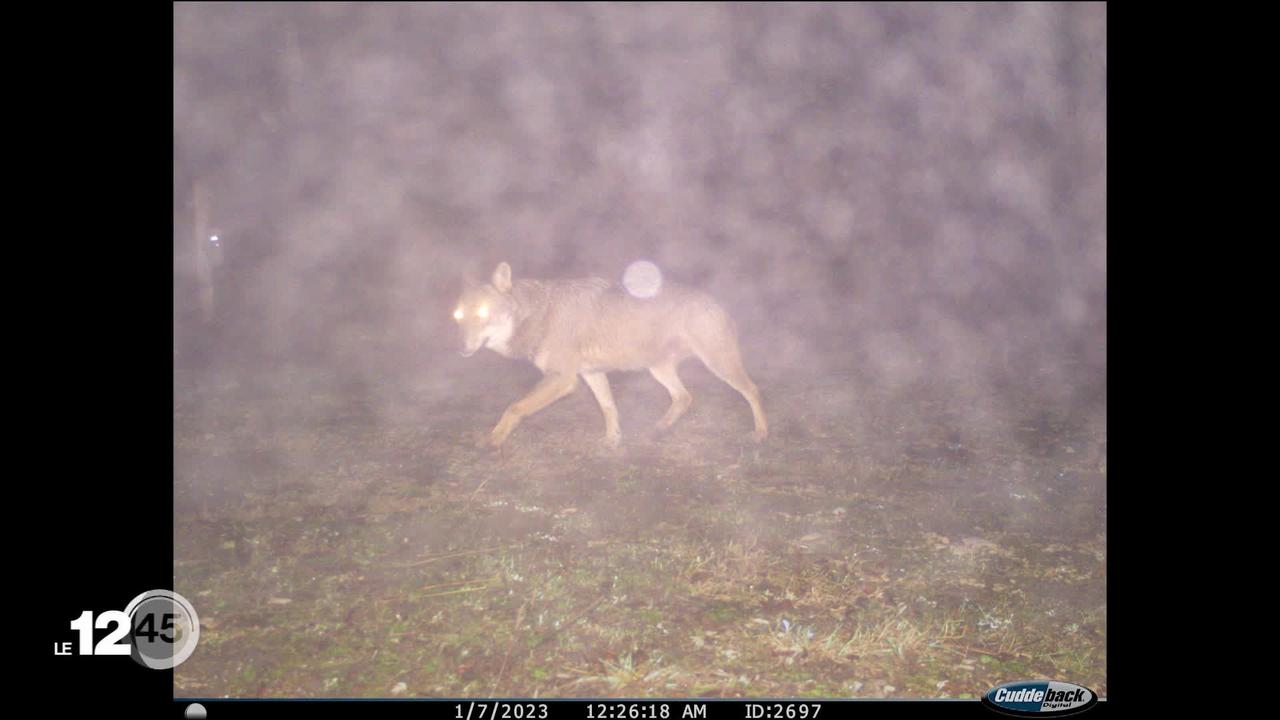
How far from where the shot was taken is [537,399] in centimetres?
705

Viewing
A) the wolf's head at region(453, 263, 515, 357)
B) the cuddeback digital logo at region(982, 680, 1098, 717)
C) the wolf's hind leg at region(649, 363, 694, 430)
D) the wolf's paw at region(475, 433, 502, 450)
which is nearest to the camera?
the cuddeback digital logo at region(982, 680, 1098, 717)

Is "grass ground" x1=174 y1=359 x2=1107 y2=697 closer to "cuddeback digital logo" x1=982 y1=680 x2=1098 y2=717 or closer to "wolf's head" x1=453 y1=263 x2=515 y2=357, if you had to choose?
"cuddeback digital logo" x1=982 y1=680 x2=1098 y2=717

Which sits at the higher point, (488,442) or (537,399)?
(537,399)

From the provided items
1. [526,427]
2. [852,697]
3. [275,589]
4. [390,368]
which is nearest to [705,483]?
[526,427]

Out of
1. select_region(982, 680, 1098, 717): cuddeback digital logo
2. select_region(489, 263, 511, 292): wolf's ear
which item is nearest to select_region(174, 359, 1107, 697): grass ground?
select_region(982, 680, 1098, 717): cuddeback digital logo

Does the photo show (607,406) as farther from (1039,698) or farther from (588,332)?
(1039,698)

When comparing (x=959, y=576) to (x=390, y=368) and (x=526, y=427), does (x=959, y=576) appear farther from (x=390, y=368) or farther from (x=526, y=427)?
(x=390, y=368)

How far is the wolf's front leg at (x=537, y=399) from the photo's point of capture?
7047 mm

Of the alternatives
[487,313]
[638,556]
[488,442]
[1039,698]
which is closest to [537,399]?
[488,442]

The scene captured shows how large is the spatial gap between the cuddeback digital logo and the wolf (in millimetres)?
4592

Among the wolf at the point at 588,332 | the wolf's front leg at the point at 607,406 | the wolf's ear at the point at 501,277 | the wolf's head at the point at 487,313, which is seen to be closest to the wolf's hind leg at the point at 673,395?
the wolf at the point at 588,332

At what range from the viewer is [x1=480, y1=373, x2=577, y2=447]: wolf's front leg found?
705cm

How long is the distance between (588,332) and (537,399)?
3.04 feet

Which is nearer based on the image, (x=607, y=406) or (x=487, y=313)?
(x=487, y=313)
